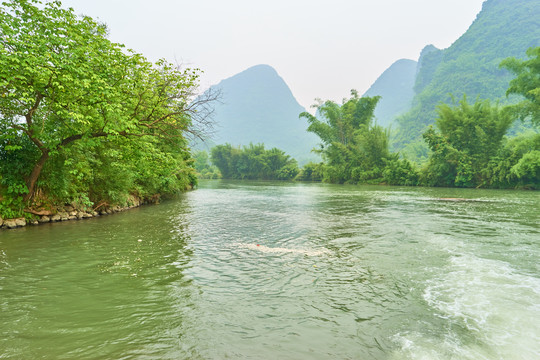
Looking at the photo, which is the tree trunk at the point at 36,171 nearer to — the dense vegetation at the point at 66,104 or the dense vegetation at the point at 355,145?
the dense vegetation at the point at 66,104

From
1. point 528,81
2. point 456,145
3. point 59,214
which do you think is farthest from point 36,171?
point 456,145

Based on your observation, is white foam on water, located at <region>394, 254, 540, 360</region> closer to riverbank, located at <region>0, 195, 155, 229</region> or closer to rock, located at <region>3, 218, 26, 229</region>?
rock, located at <region>3, 218, 26, 229</region>

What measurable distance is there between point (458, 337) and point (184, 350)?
345cm

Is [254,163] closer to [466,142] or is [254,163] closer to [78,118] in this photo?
[466,142]

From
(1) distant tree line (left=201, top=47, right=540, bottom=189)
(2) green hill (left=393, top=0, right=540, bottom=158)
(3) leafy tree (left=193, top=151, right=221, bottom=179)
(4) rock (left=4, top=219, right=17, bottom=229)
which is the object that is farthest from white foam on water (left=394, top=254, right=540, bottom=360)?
(3) leafy tree (left=193, top=151, right=221, bottom=179)

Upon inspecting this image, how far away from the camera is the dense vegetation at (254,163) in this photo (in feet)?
253

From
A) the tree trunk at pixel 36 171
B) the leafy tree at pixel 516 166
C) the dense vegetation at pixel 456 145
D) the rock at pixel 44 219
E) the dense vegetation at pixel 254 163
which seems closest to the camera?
the tree trunk at pixel 36 171

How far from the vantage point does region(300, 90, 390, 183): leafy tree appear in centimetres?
5181

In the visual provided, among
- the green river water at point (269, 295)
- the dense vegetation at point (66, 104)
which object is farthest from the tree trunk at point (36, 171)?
the green river water at point (269, 295)

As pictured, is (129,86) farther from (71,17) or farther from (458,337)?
(458,337)

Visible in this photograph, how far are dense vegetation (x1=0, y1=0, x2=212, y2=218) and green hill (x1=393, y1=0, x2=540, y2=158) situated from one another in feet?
281

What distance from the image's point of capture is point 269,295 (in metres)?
5.28

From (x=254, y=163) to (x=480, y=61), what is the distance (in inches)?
3441

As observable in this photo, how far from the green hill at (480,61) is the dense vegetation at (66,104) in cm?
8567
